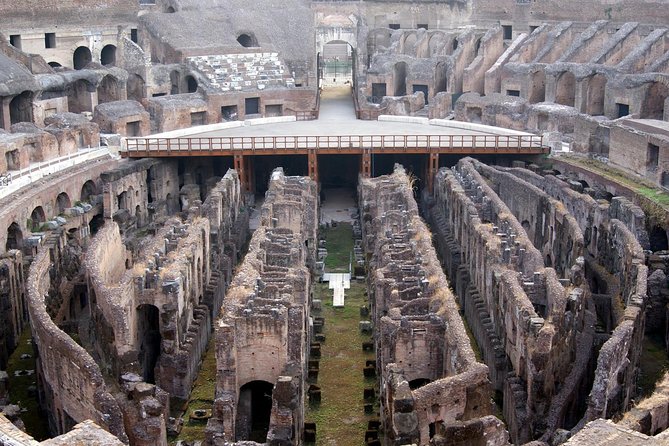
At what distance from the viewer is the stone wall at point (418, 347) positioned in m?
19.2

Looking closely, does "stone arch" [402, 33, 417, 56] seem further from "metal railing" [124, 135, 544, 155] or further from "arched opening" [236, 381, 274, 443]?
"arched opening" [236, 381, 274, 443]

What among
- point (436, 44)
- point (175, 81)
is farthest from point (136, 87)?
point (436, 44)

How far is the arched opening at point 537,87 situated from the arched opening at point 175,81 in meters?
19.0

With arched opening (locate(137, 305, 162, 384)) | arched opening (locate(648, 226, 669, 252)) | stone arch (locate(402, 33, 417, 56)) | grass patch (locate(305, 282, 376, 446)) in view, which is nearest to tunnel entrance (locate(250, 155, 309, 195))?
stone arch (locate(402, 33, 417, 56))

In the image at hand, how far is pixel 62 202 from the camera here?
38219 mm

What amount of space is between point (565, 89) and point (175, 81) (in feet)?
68.9

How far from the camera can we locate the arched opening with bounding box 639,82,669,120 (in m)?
44.3

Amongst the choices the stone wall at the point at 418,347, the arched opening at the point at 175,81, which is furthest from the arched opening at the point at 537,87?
the stone wall at the point at 418,347

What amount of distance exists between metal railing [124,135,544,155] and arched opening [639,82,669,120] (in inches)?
211

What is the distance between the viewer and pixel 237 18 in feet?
189

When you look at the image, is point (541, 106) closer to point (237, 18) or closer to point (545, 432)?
point (237, 18)

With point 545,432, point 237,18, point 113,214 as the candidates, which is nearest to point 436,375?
point 545,432

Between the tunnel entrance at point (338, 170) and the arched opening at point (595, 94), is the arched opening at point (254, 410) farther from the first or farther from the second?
the arched opening at point (595, 94)

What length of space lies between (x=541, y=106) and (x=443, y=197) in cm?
1010
